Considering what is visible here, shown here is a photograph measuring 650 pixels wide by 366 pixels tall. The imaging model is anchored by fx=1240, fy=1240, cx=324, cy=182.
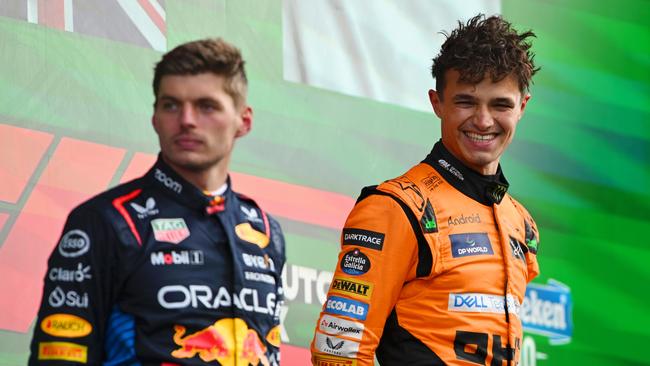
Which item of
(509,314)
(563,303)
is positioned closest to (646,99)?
(563,303)

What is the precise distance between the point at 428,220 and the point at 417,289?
0.57 feet

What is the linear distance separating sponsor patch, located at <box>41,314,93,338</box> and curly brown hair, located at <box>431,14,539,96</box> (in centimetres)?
129

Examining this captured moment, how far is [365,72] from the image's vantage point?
451 centimetres

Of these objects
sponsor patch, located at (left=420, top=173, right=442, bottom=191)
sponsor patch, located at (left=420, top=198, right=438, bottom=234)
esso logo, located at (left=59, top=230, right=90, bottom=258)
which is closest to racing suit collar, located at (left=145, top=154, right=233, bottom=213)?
esso logo, located at (left=59, top=230, right=90, bottom=258)

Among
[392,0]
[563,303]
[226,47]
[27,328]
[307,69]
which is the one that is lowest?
[27,328]

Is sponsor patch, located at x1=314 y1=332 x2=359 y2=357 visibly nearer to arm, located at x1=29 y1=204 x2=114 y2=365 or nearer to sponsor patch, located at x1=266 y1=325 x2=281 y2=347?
sponsor patch, located at x1=266 y1=325 x2=281 y2=347

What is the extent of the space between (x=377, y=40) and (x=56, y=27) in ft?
4.48

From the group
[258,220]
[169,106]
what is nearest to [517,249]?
[258,220]

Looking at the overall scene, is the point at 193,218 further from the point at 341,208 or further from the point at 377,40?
the point at 377,40

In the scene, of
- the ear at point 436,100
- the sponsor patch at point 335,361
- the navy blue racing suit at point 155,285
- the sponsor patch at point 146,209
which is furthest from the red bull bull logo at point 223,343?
the ear at point 436,100

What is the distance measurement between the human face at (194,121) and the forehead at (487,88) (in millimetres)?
866

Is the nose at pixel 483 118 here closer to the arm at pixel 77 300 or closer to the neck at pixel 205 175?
the neck at pixel 205 175

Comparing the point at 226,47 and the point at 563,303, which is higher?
the point at 563,303

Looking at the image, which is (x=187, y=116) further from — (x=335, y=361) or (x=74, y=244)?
(x=335, y=361)
